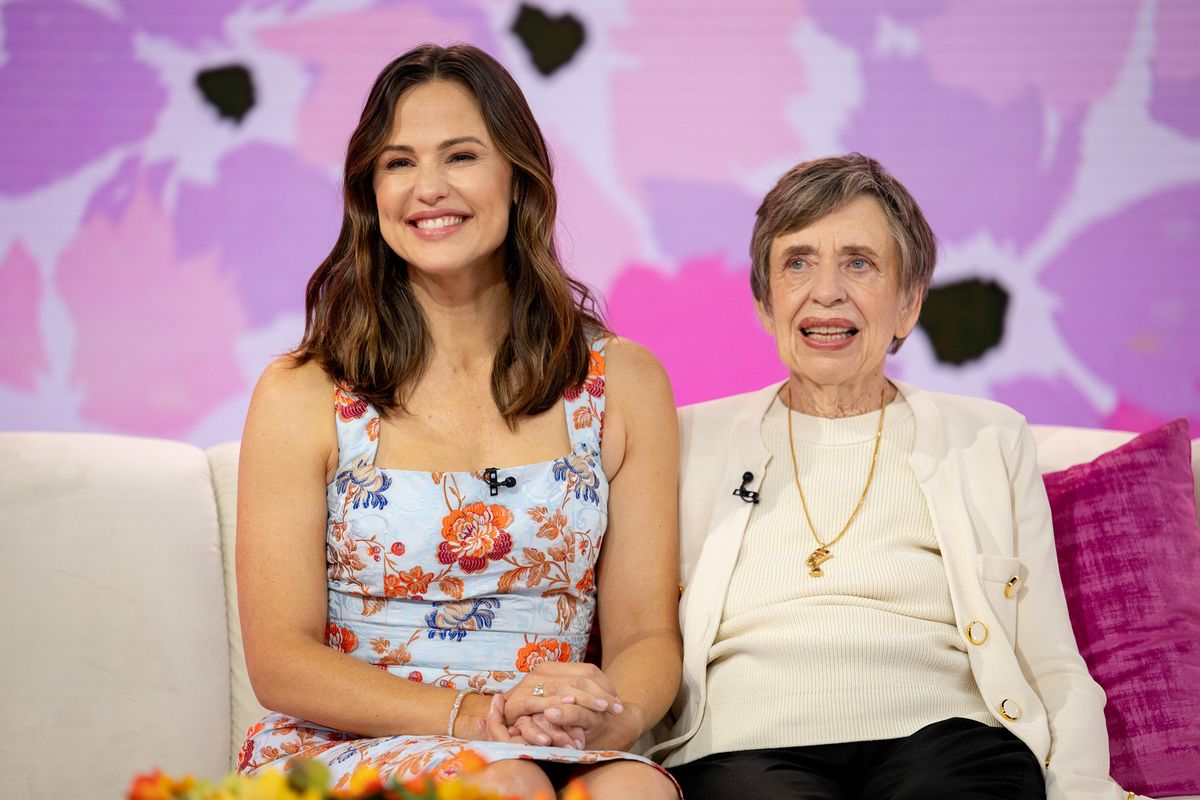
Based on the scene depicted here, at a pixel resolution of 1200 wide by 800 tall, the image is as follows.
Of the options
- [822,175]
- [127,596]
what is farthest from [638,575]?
[127,596]

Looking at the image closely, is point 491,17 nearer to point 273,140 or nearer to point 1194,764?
point 273,140

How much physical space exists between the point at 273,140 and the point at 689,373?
1.19m

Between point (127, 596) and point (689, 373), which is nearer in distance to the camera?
point (127, 596)

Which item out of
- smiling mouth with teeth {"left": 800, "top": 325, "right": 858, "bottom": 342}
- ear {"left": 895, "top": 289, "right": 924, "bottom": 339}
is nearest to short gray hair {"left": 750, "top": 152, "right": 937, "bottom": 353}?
ear {"left": 895, "top": 289, "right": 924, "bottom": 339}

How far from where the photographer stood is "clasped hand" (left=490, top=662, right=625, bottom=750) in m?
1.82

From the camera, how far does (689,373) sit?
3.27m

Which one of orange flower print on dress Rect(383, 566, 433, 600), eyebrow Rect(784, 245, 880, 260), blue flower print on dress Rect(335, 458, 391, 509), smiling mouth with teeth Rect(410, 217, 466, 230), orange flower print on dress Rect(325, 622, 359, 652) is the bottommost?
orange flower print on dress Rect(325, 622, 359, 652)

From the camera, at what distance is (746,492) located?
226 centimetres

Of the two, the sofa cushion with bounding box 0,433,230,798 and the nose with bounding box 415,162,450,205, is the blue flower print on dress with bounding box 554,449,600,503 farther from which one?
the sofa cushion with bounding box 0,433,230,798

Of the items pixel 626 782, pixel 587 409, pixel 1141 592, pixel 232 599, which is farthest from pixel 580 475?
pixel 1141 592

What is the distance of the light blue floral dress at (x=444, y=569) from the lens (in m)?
2.07

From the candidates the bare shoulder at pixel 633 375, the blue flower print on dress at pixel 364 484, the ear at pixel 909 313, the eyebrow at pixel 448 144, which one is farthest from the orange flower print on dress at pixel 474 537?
the ear at pixel 909 313

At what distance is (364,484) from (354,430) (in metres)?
0.10

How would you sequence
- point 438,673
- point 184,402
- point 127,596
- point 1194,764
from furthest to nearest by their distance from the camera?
point 184,402 → point 127,596 → point 1194,764 → point 438,673
